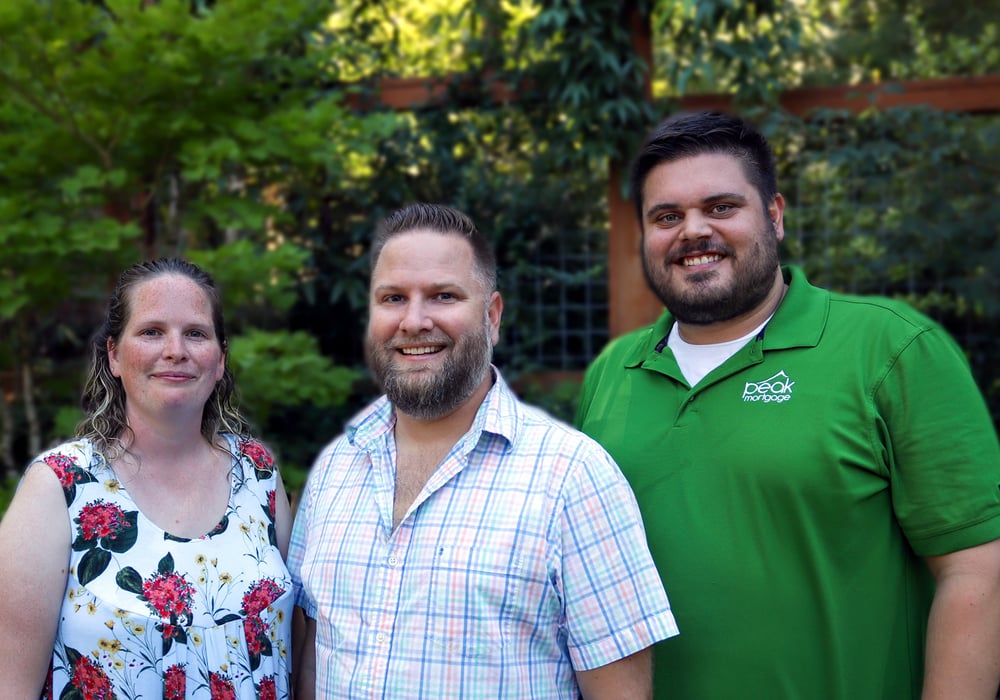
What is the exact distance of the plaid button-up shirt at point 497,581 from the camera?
1.79 m

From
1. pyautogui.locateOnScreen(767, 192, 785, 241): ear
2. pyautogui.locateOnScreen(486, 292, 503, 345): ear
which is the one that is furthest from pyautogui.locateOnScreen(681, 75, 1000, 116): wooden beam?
pyautogui.locateOnScreen(486, 292, 503, 345): ear

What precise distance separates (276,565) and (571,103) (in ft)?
11.7

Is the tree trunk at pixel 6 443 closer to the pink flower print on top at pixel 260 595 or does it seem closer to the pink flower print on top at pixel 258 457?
the pink flower print on top at pixel 258 457

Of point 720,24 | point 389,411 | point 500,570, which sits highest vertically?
point 720,24

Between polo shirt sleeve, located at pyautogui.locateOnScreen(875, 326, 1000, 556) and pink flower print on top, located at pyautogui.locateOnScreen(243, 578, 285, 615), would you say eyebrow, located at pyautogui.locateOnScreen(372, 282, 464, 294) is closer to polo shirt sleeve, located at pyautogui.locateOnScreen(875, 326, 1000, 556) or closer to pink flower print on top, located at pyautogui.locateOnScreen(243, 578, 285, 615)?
pink flower print on top, located at pyautogui.locateOnScreen(243, 578, 285, 615)

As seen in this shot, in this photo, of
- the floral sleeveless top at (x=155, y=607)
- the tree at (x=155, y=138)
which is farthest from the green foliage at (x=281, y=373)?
the floral sleeveless top at (x=155, y=607)

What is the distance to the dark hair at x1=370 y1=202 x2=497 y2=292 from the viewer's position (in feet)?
6.70

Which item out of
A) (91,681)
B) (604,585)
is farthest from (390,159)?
(604,585)

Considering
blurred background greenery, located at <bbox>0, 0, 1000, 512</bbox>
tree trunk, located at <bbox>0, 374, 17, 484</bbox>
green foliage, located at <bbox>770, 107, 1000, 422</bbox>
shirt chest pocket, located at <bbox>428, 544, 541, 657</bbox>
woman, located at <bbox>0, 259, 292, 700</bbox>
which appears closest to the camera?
shirt chest pocket, located at <bbox>428, 544, 541, 657</bbox>

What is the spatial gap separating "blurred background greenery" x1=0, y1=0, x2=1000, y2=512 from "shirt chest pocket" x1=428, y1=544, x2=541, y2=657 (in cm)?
285

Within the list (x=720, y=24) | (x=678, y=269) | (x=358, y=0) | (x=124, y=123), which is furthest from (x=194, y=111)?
(x=678, y=269)

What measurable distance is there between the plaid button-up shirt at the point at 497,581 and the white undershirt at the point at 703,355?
349mm

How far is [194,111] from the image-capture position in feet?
14.7

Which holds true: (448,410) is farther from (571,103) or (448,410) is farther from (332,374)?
(571,103)
